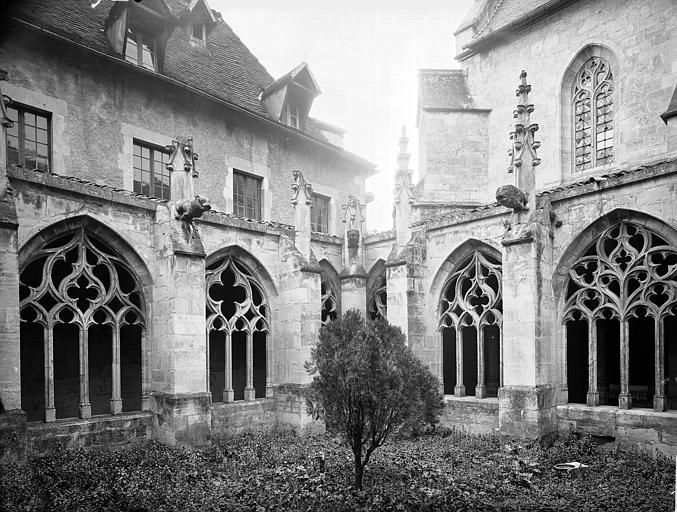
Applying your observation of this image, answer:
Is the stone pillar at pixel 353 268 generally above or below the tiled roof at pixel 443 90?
below

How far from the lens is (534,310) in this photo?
965cm

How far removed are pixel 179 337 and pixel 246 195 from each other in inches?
242

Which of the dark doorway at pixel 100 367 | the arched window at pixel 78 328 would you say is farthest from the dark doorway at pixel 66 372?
the dark doorway at pixel 100 367

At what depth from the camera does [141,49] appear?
40.9 feet

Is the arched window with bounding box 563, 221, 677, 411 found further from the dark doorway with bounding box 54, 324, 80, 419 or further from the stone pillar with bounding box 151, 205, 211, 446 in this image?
the dark doorway with bounding box 54, 324, 80, 419

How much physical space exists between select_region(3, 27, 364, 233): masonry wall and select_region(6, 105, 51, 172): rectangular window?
0.24 meters

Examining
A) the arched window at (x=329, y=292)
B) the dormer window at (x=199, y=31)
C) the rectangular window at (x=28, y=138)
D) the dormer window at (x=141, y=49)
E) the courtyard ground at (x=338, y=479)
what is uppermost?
the dormer window at (x=199, y=31)

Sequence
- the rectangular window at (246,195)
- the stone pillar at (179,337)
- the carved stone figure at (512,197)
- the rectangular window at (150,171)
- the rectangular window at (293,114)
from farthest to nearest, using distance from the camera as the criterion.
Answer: the rectangular window at (293,114)
the rectangular window at (246,195)
the rectangular window at (150,171)
the carved stone figure at (512,197)
the stone pillar at (179,337)

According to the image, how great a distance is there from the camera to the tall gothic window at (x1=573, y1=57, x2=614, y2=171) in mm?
13156

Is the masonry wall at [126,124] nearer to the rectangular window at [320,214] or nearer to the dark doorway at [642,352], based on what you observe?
the rectangular window at [320,214]

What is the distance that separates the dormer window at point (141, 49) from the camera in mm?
12336

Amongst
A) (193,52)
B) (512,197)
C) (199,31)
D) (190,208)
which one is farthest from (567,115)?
(199,31)

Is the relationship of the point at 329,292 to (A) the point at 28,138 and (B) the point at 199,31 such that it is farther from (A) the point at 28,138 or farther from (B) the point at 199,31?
(B) the point at 199,31

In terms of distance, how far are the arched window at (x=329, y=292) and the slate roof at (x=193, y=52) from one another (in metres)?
4.57
